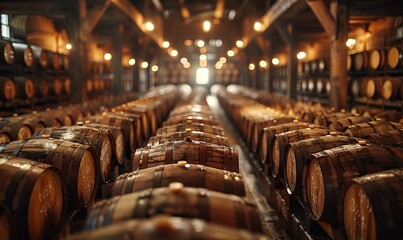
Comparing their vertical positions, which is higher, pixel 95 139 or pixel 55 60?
pixel 55 60

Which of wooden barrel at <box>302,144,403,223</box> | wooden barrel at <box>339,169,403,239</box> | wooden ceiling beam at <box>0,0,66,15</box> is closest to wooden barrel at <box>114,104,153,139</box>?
wooden ceiling beam at <box>0,0,66,15</box>

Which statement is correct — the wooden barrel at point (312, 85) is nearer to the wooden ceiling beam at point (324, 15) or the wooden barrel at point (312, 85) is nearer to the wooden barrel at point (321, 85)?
the wooden barrel at point (321, 85)

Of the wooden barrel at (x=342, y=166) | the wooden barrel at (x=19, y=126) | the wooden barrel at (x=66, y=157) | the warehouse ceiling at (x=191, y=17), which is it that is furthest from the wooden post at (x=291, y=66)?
the wooden barrel at (x=66, y=157)

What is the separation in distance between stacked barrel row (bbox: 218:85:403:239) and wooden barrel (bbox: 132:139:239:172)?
786mm

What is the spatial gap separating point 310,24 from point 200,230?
15176 mm

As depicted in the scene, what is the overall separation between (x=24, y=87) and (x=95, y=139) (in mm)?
5634

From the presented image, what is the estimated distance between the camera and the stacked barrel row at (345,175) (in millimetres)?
2701

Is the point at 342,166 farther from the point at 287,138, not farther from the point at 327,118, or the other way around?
the point at 327,118

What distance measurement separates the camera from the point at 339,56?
352 inches

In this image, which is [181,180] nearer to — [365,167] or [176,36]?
[365,167]

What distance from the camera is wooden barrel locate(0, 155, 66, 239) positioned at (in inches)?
111

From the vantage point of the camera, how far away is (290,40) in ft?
49.8

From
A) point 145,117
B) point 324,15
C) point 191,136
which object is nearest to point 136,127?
point 145,117

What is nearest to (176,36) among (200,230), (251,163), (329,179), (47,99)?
(47,99)
